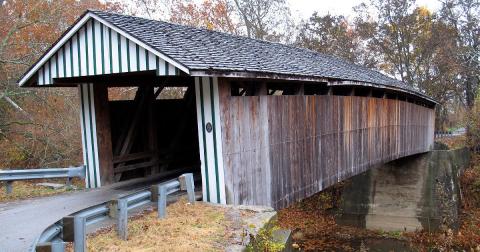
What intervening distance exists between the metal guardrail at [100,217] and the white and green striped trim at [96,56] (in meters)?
1.73

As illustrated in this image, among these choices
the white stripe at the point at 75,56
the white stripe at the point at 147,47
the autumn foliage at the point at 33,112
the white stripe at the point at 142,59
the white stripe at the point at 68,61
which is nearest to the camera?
the white stripe at the point at 147,47

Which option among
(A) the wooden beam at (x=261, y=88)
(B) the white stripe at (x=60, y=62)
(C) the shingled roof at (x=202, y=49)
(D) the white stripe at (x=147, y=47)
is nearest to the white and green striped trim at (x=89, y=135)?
(B) the white stripe at (x=60, y=62)

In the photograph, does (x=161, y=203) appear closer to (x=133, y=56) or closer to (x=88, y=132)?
(x=133, y=56)

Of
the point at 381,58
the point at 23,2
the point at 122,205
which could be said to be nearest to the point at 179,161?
the point at 122,205

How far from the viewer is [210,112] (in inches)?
273

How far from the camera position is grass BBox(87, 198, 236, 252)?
4977mm

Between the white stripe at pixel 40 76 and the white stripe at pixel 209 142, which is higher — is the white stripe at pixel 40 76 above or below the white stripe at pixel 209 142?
above

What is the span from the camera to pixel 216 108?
6875 millimetres

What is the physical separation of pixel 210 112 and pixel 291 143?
2130mm

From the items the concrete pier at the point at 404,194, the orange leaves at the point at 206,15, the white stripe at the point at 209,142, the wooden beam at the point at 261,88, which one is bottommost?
the concrete pier at the point at 404,194

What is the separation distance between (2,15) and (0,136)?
4.40 meters

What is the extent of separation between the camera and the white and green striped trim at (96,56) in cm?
666

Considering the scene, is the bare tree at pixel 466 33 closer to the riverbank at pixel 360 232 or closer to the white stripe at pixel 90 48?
the riverbank at pixel 360 232

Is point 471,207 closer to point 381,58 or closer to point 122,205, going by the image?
point 381,58
